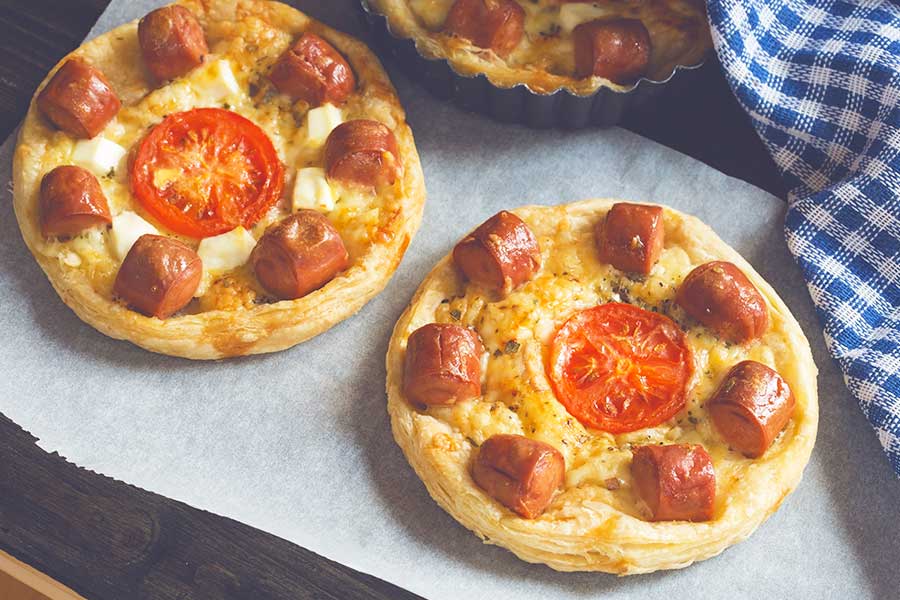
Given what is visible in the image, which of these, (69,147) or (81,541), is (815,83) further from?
(81,541)

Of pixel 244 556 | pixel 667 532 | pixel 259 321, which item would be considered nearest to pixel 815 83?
pixel 667 532

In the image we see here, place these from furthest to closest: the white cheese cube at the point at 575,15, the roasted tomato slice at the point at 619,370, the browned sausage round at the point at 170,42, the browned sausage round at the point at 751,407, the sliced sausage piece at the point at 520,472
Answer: the white cheese cube at the point at 575,15
the browned sausage round at the point at 170,42
the roasted tomato slice at the point at 619,370
the browned sausage round at the point at 751,407
the sliced sausage piece at the point at 520,472

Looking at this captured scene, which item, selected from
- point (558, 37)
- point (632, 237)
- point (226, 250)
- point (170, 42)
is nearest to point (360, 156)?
point (226, 250)

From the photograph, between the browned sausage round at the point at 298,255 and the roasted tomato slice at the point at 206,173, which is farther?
the roasted tomato slice at the point at 206,173

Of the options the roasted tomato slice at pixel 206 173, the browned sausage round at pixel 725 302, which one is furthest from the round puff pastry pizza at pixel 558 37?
the browned sausage round at pixel 725 302

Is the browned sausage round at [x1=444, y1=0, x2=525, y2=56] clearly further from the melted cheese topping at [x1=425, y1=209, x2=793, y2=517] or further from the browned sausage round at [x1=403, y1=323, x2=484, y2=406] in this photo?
the browned sausage round at [x1=403, y1=323, x2=484, y2=406]

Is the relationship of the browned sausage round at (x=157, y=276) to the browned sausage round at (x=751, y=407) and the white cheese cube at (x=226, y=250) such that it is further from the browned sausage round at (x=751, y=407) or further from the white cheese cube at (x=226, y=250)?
the browned sausage round at (x=751, y=407)

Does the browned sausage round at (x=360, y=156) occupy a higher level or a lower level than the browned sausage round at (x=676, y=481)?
higher
